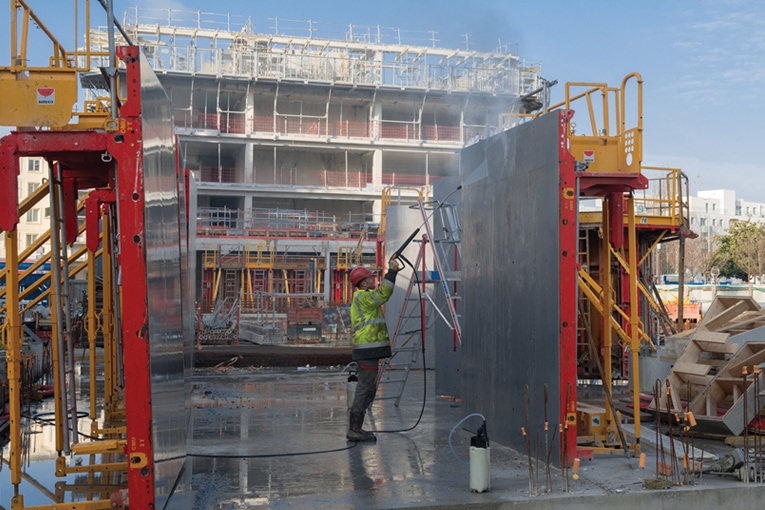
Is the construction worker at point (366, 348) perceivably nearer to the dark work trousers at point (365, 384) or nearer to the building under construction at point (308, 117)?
the dark work trousers at point (365, 384)

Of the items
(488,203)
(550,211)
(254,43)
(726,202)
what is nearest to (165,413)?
(550,211)

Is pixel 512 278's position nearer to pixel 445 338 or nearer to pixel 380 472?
pixel 380 472

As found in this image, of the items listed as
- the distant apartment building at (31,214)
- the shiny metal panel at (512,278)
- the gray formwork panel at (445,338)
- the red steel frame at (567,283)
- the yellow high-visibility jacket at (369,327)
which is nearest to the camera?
the red steel frame at (567,283)

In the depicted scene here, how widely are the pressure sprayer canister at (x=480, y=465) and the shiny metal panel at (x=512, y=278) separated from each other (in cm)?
125

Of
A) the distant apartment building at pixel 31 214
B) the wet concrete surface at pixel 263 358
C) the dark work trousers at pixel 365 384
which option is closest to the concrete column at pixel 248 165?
the distant apartment building at pixel 31 214

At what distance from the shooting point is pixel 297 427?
10.9m

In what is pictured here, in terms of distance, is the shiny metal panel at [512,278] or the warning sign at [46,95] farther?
the shiny metal panel at [512,278]

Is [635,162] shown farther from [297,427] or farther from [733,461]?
[297,427]

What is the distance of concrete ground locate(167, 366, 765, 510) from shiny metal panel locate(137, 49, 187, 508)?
0.56 m

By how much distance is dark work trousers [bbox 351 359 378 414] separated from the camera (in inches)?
383

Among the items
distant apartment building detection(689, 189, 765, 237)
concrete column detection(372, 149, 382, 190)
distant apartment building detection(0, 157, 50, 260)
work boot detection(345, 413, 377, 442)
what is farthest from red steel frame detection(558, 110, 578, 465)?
distant apartment building detection(689, 189, 765, 237)

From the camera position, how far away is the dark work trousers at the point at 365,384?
972cm

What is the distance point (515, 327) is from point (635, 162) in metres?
2.25

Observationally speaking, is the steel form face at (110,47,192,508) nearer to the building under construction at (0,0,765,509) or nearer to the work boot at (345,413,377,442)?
the building under construction at (0,0,765,509)
